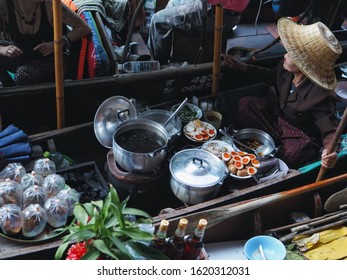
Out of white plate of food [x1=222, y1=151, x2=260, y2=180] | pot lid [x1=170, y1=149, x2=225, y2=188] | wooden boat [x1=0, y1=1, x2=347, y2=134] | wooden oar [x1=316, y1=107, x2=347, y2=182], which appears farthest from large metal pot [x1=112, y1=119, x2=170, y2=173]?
wooden oar [x1=316, y1=107, x2=347, y2=182]

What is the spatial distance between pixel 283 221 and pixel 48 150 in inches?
91.8

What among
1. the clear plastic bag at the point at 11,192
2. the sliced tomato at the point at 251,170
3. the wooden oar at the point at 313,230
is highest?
the clear plastic bag at the point at 11,192

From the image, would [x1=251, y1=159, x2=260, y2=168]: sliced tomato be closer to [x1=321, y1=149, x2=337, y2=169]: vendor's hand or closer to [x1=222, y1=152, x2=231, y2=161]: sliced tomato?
[x1=222, y1=152, x2=231, y2=161]: sliced tomato

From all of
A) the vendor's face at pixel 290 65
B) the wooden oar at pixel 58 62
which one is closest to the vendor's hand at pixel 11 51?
the wooden oar at pixel 58 62

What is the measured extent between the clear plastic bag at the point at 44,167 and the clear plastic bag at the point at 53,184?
11cm

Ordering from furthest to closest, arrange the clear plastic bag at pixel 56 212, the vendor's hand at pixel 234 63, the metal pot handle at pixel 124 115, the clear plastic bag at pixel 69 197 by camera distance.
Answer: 1. the vendor's hand at pixel 234 63
2. the metal pot handle at pixel 124 115
3. the clear plastic bag at pixel 69 197
4. the clear plastic bag at pixel 56 212

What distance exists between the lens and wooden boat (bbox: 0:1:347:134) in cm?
406

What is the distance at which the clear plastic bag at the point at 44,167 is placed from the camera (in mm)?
3516

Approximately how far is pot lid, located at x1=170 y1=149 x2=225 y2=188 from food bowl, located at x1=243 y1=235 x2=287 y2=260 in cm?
58

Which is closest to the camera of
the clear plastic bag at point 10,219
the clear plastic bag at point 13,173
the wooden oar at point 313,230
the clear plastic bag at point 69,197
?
the clear plastic bag at point 10,219

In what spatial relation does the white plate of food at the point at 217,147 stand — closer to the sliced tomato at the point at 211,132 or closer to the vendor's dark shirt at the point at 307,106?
the sliced tomato at the point at 211,132

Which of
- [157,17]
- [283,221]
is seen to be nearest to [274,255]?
[283,221]

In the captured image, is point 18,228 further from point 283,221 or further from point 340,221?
point 340,221

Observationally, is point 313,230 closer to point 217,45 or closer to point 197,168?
point 197,168
